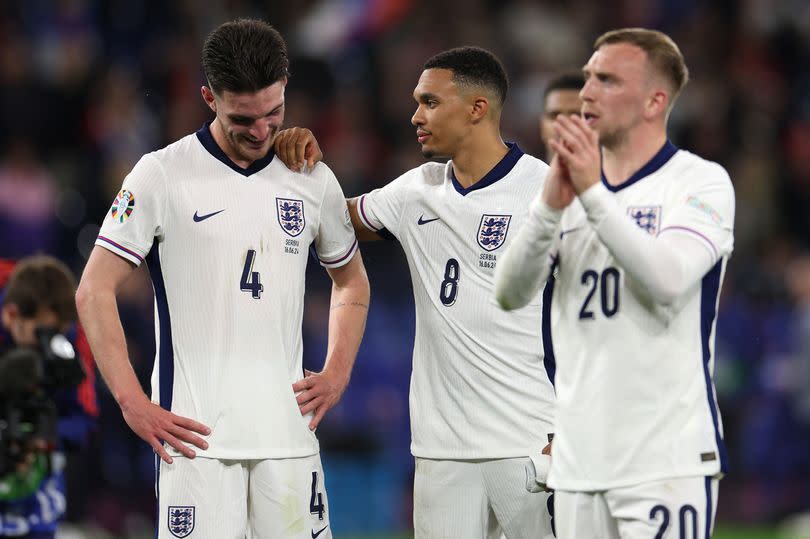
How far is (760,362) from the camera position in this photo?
13523 mm

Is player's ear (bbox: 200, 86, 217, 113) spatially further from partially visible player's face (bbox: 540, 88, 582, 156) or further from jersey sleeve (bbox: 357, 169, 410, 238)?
partially visible player's face (bbox: 540, 88, 582, 156)

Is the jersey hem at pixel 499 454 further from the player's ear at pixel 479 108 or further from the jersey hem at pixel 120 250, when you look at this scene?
the jersey hem at pixel 120 250

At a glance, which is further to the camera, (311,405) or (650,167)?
(311,405)

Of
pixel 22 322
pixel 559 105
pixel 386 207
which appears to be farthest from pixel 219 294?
pixel 559 105

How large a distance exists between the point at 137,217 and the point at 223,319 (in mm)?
538

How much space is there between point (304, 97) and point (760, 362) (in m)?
5.36

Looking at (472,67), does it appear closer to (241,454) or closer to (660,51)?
(660,51)

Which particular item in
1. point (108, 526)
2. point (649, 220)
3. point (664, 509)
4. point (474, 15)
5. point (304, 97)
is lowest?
point (108, 526)

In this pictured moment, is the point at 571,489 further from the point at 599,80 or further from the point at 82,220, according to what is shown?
the point at 82,220

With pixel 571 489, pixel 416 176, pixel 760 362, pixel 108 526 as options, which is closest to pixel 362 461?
pixel 108 526

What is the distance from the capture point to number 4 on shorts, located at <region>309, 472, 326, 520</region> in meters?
5.49

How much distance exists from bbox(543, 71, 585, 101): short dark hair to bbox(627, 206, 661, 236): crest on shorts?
3072 millimetres

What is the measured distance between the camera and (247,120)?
17.9 feet

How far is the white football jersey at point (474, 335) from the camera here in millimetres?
6000
